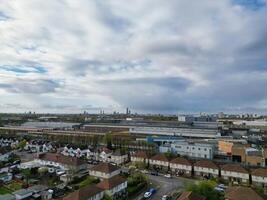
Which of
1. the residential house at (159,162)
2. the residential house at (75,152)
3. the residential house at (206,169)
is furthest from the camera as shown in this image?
the residential house at (75,152)

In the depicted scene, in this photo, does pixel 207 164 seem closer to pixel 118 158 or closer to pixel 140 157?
pixel 140 157

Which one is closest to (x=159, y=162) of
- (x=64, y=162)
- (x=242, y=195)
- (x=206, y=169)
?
(x=206, y=169)

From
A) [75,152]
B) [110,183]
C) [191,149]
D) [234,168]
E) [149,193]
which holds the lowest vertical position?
[149,193]

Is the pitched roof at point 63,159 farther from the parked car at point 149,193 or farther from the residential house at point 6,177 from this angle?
the parked car at point 149,193

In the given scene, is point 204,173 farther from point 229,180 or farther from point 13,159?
point 13,159

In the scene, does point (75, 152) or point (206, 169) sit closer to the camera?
point (206, 169)

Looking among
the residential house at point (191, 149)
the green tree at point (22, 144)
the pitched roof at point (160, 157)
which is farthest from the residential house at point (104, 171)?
the green tree at point (22, 144)

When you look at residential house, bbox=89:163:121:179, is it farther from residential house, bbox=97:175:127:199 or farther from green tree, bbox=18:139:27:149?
green tree, bbox=18:139:27:149
